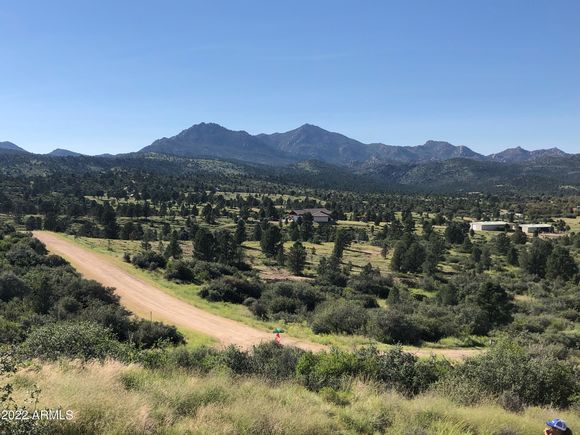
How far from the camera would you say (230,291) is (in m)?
32.4

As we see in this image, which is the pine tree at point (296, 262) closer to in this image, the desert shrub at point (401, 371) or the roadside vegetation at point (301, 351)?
the roadside vegetation at point (301, 351)

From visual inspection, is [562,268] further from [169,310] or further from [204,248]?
[169,310]

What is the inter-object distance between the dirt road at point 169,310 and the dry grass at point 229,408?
28.6 feet

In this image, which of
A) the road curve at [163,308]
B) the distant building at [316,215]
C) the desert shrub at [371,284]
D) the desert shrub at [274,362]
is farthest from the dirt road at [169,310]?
the distant building at [316,215]

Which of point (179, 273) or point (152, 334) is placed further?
point (179, 273)

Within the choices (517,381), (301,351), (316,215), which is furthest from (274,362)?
(316,215)

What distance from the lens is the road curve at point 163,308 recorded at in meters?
22.3

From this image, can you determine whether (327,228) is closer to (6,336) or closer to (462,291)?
(462,291)

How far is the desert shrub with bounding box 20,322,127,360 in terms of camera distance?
9898mm

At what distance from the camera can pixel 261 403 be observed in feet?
22.9

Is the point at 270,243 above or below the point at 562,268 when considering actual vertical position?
below

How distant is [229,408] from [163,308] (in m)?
23.1

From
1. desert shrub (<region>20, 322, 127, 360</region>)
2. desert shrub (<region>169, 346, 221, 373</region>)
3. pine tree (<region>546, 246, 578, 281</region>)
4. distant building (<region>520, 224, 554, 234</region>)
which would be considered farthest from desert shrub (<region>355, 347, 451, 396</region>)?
distant building (<region>520, 224, 554, 234</region>)

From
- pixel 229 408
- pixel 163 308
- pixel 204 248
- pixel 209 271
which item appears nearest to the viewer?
pixel 229 408
